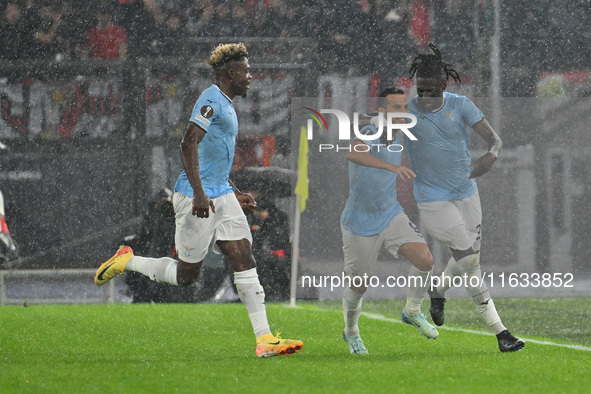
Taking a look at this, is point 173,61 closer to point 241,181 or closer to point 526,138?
point 241,181

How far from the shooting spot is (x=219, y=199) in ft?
20.6

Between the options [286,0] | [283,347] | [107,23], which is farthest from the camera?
[286,0]

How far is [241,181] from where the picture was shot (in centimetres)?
1262

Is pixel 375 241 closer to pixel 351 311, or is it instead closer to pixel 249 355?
pixel 351 311

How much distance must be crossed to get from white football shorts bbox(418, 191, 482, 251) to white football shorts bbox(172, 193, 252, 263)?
1.38 m

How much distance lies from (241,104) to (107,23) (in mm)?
2266

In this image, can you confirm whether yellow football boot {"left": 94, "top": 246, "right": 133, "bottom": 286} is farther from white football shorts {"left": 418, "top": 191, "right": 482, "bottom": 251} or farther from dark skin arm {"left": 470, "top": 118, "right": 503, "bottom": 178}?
dark skin arm {"left": 470, "top": 118, "right": 503, "bottom": 178}

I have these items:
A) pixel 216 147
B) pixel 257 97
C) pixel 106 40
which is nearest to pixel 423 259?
pixel 216 147

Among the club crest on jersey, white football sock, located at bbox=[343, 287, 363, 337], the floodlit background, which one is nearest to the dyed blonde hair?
the club crest on jersey

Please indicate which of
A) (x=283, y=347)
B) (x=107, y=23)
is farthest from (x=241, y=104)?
(x=283, y=347)

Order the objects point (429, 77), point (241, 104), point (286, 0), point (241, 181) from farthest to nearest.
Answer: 1. point (286, 0)
2. point (241, 104)
3. point (241, 181)
4. point (429, 77)

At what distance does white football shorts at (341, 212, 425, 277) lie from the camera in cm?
680

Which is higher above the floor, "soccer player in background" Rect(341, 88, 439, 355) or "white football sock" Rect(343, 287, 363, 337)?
"soccer player in background" Rect(341, 88, 439, 355)

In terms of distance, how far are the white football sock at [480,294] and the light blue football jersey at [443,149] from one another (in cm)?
46
